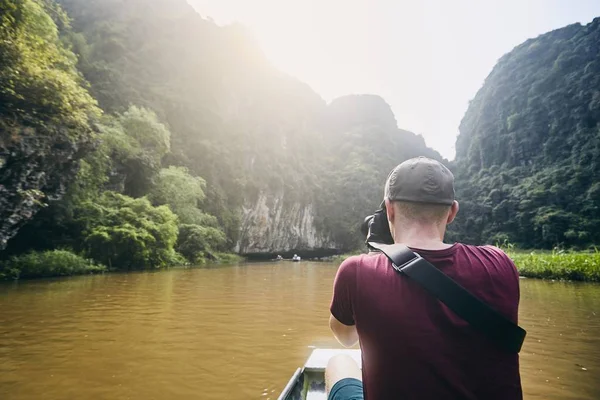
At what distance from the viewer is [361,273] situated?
121 centimetres

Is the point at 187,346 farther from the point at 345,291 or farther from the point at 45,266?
the point at 45,266

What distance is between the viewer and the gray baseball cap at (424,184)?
129 cm

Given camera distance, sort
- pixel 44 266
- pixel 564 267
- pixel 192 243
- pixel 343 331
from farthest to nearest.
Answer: pixel 192 243, pixel 564 267, pixel 44 266, pixel 343 331

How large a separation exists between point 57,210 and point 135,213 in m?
4.03

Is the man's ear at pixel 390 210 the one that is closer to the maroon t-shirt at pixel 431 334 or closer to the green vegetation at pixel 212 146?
the maroon t-shirt at pixel 431 334

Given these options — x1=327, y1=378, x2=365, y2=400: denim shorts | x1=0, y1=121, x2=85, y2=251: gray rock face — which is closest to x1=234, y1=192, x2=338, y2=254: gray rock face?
x1=0, y1=121, x2=85, y2=251: gray rock face

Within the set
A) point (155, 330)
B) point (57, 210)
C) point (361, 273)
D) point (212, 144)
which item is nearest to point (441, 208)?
point (361, 273)

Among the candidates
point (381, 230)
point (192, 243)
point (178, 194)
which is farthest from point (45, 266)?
point (381, 230)

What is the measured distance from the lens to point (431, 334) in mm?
1034

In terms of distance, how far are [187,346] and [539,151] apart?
69.7 meters

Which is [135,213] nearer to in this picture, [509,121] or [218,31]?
[218,31]

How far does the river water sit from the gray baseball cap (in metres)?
2.09

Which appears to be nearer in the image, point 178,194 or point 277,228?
point 178,194

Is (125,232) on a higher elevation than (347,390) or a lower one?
higher
